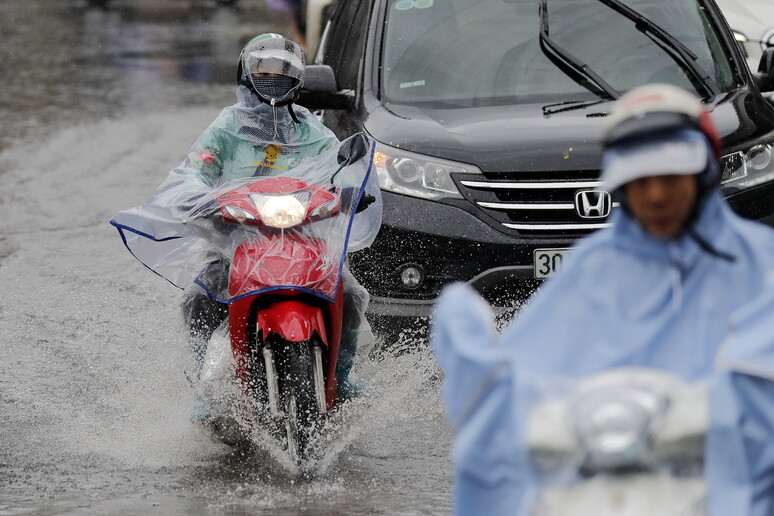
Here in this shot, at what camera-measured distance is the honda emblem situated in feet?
24.0

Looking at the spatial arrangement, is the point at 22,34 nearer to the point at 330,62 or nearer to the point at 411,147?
the point at 330,62

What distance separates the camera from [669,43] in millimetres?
8375

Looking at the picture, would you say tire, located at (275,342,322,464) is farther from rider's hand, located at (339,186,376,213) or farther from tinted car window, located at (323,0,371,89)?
tinted car window, located at (323,0,371,89)

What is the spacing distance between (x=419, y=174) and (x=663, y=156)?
4502 mm

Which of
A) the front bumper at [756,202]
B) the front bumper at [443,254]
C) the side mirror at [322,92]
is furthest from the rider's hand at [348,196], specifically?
the front bumper at [756,202]

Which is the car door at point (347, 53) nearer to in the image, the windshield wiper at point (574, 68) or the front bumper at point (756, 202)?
the windshield wiper at point (574, 68)

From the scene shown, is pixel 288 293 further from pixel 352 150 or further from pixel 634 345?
pixel 634 345

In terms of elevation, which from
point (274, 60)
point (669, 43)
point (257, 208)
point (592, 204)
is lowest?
point (592, 204)

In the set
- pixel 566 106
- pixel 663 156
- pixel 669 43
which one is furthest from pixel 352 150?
pixel 663 156

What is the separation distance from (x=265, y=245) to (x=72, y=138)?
33.1 ft

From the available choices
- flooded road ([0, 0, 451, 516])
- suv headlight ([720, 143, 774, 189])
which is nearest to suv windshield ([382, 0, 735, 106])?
suv headlight ([720, 143, 774, 189])

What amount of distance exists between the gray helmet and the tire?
3.67 ft

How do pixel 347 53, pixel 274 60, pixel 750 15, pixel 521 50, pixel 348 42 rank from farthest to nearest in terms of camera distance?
1. pixel 750 15
2. pixel 348 42
3. pixel 347 53
4. pixel 521 50
5. pixel 274 60

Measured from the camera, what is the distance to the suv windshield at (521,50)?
8125mm
